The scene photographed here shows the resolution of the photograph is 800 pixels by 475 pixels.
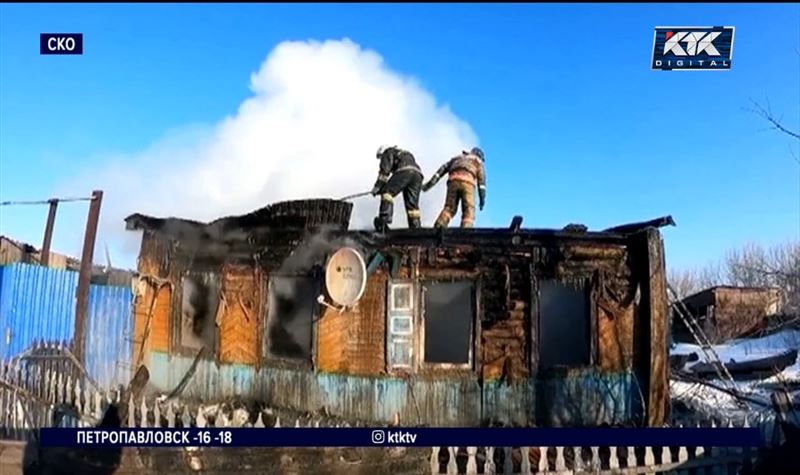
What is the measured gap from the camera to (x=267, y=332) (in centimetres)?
1011

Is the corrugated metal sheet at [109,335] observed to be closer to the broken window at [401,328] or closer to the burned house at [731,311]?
the broken window at [401,328]

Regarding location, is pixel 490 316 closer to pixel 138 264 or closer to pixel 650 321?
pixel 650 321

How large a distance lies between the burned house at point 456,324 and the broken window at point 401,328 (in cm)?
1

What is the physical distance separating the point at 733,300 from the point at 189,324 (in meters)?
17.5

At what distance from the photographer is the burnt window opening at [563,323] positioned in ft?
30.7

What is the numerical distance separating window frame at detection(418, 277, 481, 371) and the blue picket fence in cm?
578

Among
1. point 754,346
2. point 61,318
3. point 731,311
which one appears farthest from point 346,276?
point 731,311

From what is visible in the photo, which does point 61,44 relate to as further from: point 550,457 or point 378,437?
point 550,457

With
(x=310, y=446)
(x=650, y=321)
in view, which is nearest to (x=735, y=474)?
(x=650, y=321)

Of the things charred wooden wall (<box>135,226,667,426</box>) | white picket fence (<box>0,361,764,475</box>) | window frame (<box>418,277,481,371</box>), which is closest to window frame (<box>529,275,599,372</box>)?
charred wooden wall (<box>135,226,667,426</box>)

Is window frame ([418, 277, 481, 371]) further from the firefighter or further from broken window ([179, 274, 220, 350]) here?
broken window ([179, 274, 220, 350])

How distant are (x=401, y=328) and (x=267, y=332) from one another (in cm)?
216

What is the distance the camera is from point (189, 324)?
1097 cm

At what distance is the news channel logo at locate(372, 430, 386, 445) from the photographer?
795 cm
